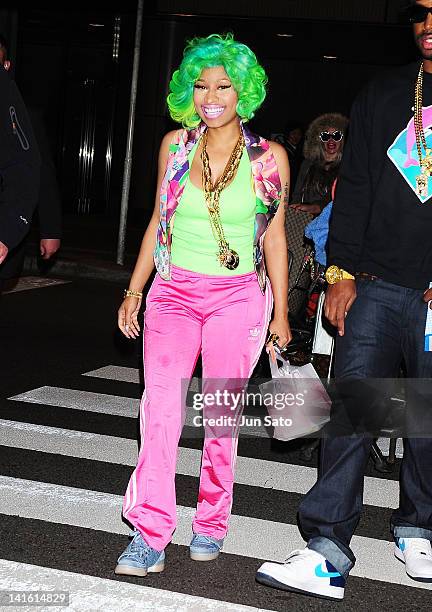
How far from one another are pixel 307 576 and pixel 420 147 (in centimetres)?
156

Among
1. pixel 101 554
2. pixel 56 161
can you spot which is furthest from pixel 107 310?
pixel 56 161

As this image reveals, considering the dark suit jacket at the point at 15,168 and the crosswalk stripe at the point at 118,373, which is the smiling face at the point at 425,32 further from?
the crosswalk stripe at the point at 118,373

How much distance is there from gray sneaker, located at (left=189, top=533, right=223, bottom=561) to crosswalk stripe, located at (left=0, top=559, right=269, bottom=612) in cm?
37

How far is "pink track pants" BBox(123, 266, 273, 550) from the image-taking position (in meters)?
4.09

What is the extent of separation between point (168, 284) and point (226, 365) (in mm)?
374

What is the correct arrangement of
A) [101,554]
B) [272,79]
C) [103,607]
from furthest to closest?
1. [272,79]
2. [101,554]
3. [103,607]

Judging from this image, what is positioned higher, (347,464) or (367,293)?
(367,293)

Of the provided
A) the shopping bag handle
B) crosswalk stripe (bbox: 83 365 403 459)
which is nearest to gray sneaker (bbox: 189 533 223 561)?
the shopping bag handle

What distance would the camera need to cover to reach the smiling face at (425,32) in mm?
3932

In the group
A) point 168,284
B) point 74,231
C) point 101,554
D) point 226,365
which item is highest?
point 168,284

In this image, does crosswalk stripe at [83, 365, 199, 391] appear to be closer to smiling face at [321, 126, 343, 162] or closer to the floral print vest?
smiling face at [321, 126, 343, 162]

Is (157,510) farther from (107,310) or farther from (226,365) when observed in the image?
(107,310)

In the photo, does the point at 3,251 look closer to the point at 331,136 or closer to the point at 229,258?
the point at 229,258

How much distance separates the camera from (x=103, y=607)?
377 centimetres
